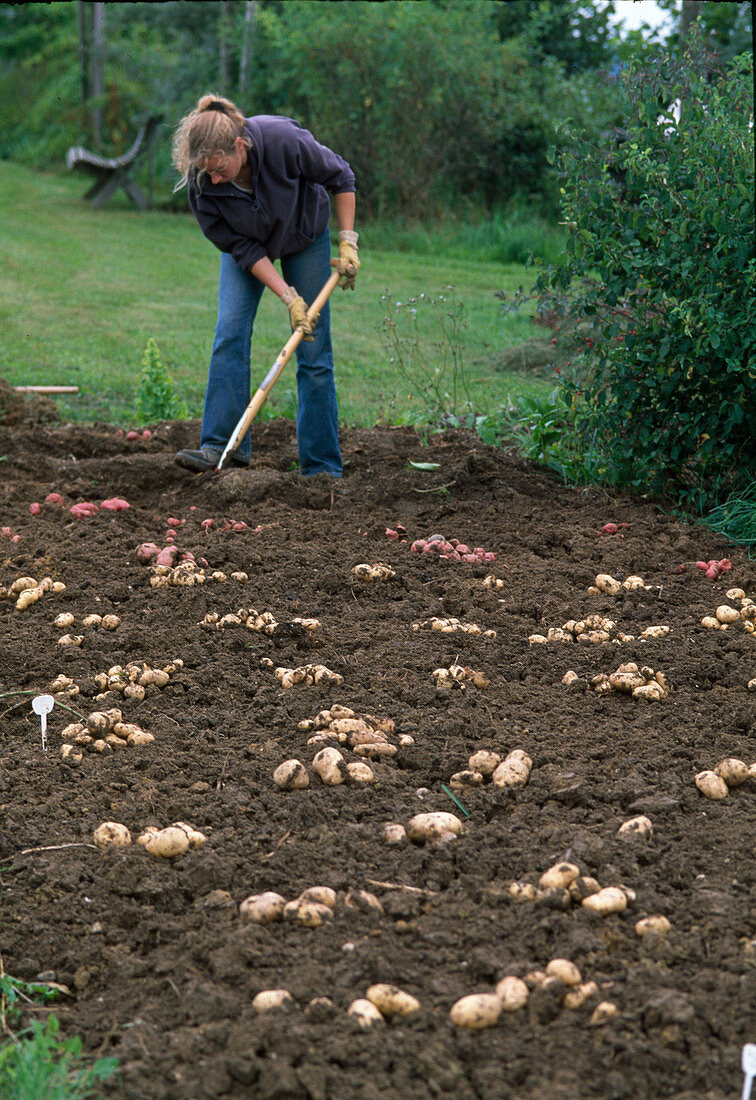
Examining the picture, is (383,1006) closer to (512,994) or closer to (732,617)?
(512,994)

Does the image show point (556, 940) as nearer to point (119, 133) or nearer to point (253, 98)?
point (253, 98)

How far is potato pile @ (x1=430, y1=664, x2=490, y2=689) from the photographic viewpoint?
2664mm

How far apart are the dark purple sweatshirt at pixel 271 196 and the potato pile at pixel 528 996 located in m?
3.48

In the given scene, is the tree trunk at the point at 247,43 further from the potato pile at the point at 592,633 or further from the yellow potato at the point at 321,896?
the yellow potato at the point at 321,896

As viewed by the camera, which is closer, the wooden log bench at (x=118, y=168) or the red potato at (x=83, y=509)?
the red potato at (x=83, y=509)

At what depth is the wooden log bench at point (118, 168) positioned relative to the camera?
14.9 m

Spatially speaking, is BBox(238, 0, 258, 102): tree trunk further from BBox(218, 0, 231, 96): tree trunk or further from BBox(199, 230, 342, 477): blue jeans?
BBox(199, 230, 342, 477): blue jeans

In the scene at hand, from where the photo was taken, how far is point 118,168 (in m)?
15.2

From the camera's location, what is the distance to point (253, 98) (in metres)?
15.3

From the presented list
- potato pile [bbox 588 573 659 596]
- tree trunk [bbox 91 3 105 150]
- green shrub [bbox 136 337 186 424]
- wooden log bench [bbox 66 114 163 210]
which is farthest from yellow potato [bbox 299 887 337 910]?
tree trunk [bbox 91 3 105 150]

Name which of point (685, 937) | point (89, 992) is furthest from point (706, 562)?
point (89, 992)

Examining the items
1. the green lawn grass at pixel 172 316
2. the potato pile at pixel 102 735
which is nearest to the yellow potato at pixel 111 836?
the potato pile at pixel 102 735

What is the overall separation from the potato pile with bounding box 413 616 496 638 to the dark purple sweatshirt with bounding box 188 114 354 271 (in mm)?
2145

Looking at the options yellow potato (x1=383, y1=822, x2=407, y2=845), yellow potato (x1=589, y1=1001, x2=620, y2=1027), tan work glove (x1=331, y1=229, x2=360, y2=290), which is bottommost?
yellow potato (x1=383, y1=822, x2=407, y2=845)
